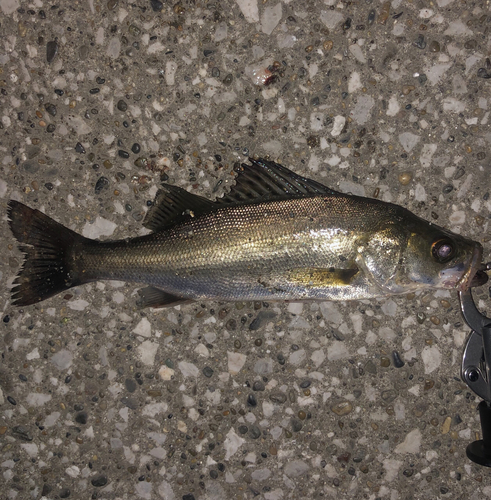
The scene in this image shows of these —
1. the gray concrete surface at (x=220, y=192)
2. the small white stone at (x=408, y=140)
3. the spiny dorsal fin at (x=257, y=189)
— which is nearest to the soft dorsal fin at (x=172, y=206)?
the spiny dorsal fin at (x=257, y=189)

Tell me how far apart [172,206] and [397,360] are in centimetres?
202

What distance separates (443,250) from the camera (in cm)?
258

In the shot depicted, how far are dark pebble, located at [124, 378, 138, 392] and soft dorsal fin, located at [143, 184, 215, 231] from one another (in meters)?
1.26

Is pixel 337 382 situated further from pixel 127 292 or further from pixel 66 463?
pixel 66 463

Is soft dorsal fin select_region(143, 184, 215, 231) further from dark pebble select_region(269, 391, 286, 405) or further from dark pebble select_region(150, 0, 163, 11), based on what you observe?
dark pebble select_region(269, 391, 286, 405)

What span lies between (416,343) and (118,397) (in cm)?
234

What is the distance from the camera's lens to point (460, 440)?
3.19 metres

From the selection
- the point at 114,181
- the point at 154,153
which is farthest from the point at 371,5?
the point at 114,181

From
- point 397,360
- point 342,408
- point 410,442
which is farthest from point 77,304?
point 410,442

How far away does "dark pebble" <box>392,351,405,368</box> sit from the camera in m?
3.13

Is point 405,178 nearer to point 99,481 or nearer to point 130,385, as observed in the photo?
point 130,385

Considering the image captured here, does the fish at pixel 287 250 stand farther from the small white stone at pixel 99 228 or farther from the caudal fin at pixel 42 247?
the small white stone at pixel 99 228

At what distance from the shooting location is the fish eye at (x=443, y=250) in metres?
2.58

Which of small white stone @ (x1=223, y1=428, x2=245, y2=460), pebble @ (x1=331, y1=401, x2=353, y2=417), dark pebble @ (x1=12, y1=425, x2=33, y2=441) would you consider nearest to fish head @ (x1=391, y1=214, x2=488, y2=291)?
pebble @ (x1=331, y1=401, x2=353, y2=417)
